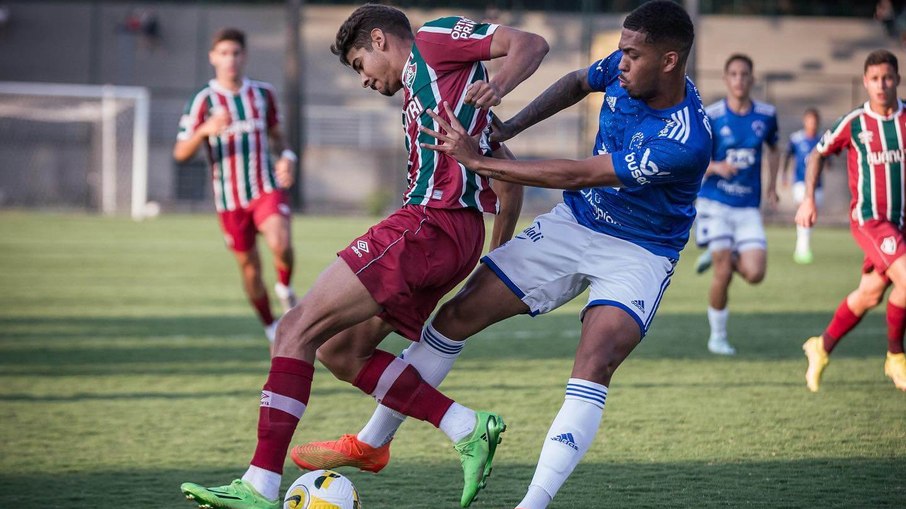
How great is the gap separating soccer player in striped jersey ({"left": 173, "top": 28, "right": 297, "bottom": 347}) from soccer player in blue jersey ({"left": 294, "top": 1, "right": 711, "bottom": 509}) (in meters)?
4.40

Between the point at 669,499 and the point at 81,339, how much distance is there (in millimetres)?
6345

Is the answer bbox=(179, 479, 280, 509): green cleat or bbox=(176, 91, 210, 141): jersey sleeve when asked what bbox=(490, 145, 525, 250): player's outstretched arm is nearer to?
bbox=(179, 479, 280, 509): green cleat

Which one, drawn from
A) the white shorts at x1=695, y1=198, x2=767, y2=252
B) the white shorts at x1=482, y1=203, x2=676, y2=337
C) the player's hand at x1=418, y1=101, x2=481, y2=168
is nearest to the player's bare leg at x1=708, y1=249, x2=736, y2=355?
the white shorts at x1=695, y1=198, x2=767, y2=252

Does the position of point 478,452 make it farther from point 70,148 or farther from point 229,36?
point 70,148

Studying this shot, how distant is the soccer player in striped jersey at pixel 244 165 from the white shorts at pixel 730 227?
3494 millimetres

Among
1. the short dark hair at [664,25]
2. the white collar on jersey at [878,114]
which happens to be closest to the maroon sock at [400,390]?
the short dark hair at [664,25]

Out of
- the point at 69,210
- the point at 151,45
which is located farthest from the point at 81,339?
the point at 151,45

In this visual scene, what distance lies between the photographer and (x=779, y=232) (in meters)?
25.3

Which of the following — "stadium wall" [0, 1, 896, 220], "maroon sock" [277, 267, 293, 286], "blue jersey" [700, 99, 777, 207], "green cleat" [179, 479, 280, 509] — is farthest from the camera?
"stadium wall" [0, 1, 896, 220]

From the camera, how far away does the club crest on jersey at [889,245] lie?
22.8ft

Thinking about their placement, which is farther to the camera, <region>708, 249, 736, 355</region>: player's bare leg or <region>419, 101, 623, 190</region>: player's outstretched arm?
<region>708, 249, 736, 355</region>: player's bare leg

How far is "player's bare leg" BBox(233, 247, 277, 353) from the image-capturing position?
8922 mm

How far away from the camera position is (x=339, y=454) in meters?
4.72

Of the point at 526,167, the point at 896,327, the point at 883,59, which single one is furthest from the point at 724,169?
the point at 526,167
